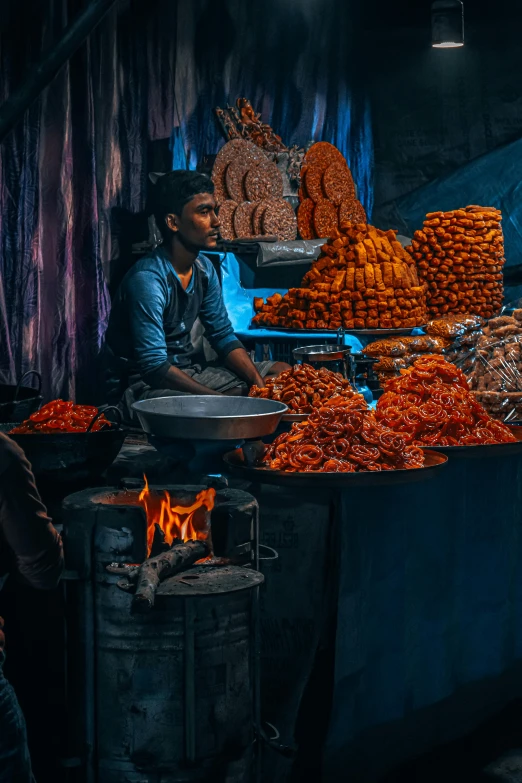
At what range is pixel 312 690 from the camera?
2.90 m

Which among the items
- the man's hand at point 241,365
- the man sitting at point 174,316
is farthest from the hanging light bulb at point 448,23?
the man's hand at point 241,365

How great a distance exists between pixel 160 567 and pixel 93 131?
12.5 ft

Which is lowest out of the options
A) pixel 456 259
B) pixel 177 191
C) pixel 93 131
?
pixel 456 259

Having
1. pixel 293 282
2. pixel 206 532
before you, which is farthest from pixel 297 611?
pixel 293 282

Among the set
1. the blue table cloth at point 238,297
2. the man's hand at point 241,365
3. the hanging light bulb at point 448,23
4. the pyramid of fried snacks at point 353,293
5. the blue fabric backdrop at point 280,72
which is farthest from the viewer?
the hanging light bulb at point 448,23

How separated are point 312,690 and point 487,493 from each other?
98cm

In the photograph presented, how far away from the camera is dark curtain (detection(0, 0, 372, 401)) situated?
503 cm

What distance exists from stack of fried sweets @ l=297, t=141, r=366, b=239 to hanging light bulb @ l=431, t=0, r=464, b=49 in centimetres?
129

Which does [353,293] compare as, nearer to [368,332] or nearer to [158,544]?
[368,332]

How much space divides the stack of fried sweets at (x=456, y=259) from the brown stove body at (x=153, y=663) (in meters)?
5.10

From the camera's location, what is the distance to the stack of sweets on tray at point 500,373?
408 cm

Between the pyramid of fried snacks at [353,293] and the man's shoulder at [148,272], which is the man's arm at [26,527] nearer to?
the man's shoulder at [148,272]

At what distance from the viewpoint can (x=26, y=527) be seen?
207cm

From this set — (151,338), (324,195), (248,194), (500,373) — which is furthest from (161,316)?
(324,195)
